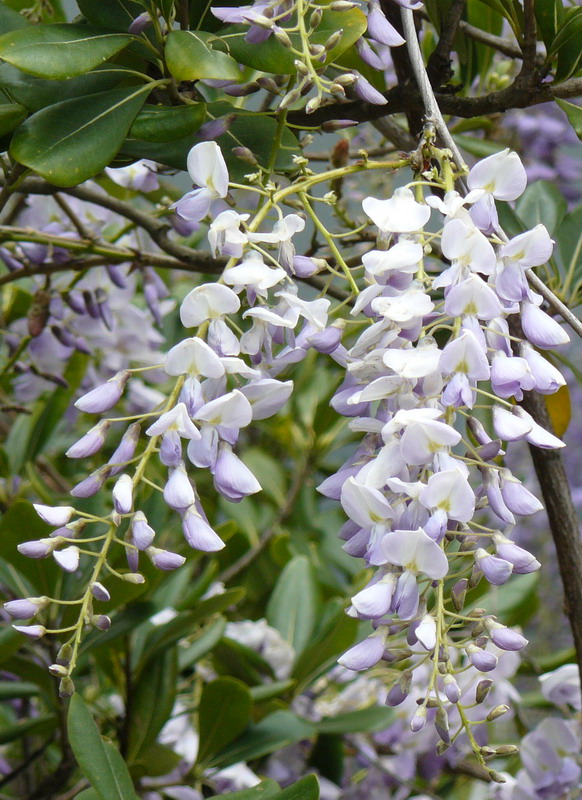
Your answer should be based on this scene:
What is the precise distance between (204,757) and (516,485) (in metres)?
0.55

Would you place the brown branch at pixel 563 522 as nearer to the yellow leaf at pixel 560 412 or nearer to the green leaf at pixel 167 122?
the yellow leaf at pixel 560 412

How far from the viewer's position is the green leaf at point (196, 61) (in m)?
0.50

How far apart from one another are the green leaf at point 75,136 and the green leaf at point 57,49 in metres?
0.03

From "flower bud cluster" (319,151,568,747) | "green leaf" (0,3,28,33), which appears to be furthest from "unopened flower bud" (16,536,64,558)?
"green leaf" (0,3,28,33)

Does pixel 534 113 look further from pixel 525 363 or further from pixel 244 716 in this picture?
pixel 525 363

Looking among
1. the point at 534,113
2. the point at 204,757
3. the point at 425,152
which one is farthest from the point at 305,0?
the point at 534,113

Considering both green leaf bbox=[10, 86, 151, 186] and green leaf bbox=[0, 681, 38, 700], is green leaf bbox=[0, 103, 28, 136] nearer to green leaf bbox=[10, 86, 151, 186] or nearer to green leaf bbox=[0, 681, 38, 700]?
green leaf bbox=[10, 86, 151, 186]

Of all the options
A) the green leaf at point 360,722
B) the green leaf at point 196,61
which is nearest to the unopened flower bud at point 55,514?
the green leaf at point 196,61

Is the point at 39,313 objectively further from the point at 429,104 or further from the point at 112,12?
the point at 429,104

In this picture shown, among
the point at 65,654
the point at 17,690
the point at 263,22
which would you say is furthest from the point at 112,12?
the point at 17,690

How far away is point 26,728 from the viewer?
0.87 meters

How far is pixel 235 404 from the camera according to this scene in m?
0.45

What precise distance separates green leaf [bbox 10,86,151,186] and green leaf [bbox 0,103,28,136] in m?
0.02

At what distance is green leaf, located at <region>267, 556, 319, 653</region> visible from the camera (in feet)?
3.50
